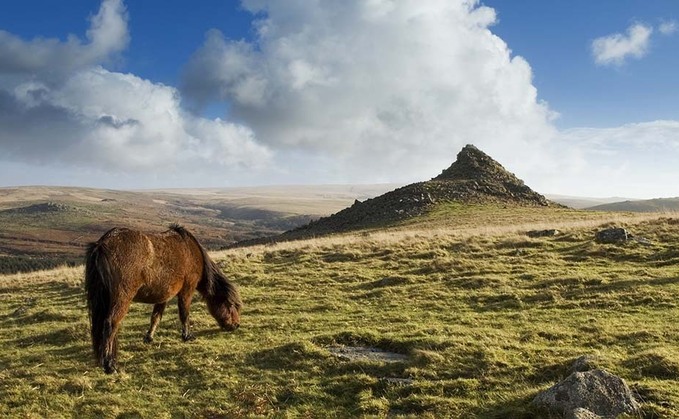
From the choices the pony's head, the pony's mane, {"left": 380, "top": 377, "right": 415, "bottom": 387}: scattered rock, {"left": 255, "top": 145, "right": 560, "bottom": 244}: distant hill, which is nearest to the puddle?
{"left": 380, "top": 377, "right": 415, "bottom": 387}: scattered rock

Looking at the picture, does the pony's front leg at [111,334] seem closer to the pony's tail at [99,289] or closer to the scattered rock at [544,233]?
the pony's tail at [99,289]

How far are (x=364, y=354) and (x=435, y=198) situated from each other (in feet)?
133

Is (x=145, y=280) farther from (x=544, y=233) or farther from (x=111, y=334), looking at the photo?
(x=544, y=233)

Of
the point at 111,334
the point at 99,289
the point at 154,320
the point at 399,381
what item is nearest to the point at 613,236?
the point at 399,381

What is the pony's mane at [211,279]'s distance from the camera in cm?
1176

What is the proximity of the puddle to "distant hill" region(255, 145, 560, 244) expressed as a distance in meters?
32.3

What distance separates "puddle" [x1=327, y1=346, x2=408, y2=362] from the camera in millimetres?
9805

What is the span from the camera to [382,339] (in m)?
11.0

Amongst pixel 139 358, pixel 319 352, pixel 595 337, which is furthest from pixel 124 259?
pixel 595 337

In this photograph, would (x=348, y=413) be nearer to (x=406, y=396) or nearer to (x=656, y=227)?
(x=406, y=396)

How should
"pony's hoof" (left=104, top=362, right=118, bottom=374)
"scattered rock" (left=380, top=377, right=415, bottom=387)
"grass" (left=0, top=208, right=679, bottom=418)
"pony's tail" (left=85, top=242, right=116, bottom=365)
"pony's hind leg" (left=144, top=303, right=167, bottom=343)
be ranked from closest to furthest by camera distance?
"grass" (left=0, top=208, right=679, bottom=418) → "scattered rock" (left=380, top=377, right=415, bottom=387) → "pony's tail" (left=85, top=242, right=116, bottom=365) → "pony's hoof" (left=104, top=362, right=118, bottom=374) → "pony's hind leg" (left=144, top=303, right=167, bottom=343)

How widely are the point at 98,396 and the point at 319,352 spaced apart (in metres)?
4.02

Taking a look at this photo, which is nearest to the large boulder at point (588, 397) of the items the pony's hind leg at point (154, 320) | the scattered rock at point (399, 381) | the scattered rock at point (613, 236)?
the scattered rock at point (399, 381)

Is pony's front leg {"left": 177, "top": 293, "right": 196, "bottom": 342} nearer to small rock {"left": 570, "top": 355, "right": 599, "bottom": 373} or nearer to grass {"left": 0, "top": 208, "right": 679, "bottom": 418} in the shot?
grass {"left": 0, "top": 208, "right": 679, "bottom": 418}
